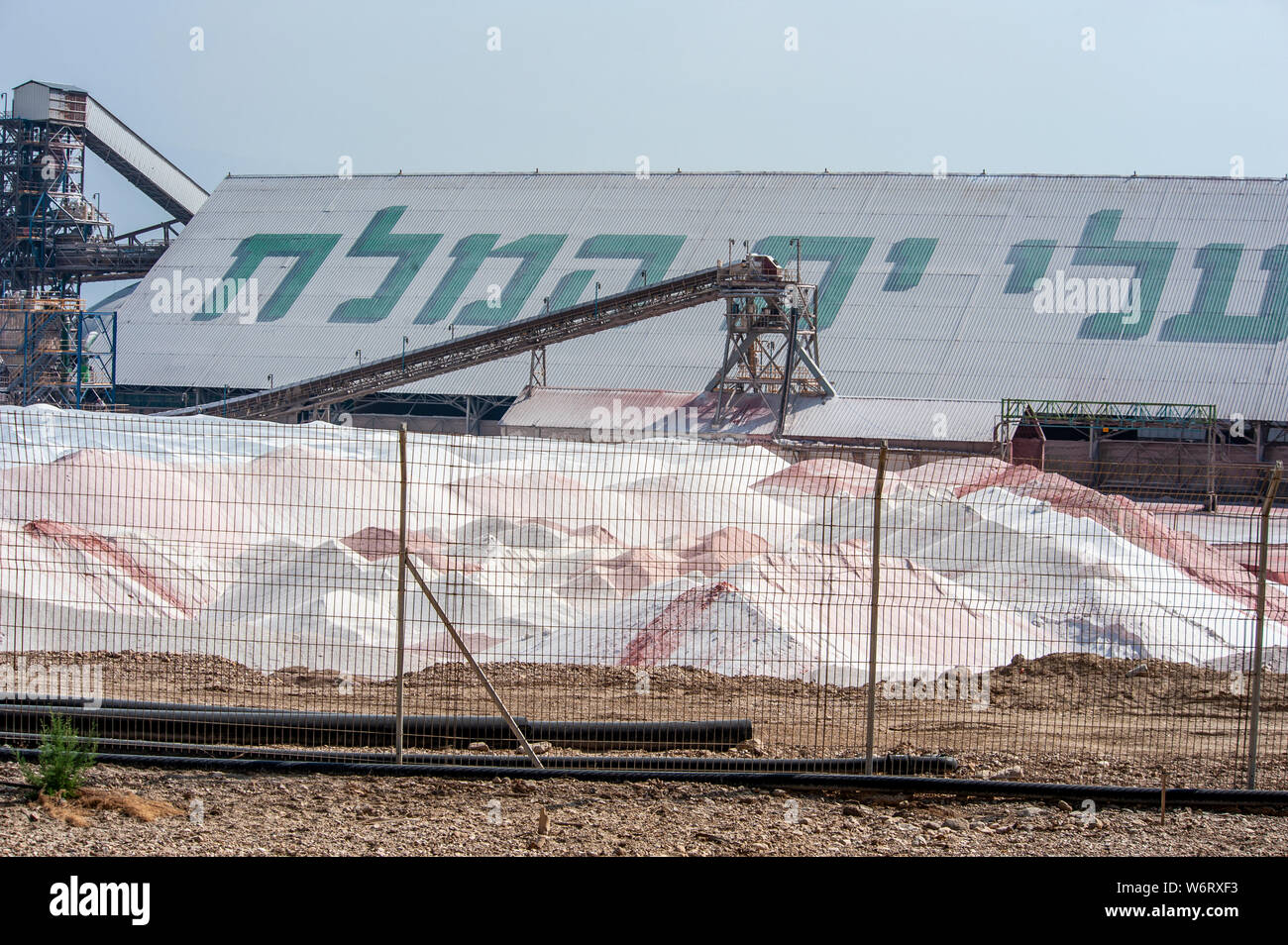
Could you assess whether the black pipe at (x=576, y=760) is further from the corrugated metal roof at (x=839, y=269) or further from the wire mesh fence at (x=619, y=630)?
the corrugated metal roof at (x=839, y=269)

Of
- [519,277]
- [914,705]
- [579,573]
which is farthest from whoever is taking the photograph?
[519,277]

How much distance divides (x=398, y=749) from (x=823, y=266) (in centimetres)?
4394

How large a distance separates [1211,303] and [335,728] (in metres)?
42.9

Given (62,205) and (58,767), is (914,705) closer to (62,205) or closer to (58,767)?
(58,767)

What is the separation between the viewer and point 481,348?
45.5 metres

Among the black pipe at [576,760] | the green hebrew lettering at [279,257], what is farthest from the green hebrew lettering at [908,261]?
the black pipe at [576,760]

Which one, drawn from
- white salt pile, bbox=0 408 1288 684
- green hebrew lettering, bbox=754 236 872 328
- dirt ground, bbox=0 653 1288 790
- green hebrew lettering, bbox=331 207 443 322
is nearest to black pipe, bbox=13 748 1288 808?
dirt ground, bbox=0 653 1288 790

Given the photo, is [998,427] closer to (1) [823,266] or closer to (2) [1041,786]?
(1) [823,266]

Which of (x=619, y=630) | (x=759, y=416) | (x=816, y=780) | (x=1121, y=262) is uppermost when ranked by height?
(x=1121, y=262)

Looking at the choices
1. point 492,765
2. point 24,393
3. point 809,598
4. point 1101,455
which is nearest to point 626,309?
point 1101,455

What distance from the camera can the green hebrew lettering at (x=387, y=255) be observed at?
54.1 metres

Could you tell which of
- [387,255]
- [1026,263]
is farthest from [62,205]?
[1026,263]

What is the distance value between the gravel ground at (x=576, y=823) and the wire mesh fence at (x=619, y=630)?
1.53 ft

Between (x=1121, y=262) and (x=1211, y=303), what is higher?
(x=1121, y=262)
